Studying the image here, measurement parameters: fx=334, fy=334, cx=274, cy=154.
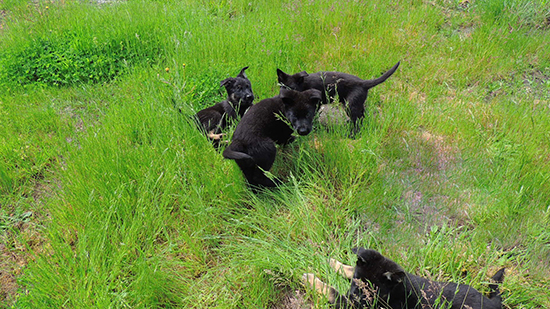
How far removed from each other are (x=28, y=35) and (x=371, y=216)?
625 cm

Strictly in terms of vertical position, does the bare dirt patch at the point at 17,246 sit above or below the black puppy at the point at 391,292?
below

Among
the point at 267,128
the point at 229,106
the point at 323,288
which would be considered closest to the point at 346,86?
the point at 267,128

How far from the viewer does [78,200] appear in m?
3.15

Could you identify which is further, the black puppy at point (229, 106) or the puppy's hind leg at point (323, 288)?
the black puppy at point (229, 106)

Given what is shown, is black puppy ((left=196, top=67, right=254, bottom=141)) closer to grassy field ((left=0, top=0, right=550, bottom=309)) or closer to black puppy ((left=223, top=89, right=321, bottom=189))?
grassy field ((left=0, top=0, right=550, bottom=309))

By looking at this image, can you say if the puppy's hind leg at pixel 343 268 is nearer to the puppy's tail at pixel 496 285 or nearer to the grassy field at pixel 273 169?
the grassy field at pixel 273 169

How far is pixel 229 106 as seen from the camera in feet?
14.7

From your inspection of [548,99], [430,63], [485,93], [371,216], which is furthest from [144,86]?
[548,99]

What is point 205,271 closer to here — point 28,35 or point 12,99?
point 12,99

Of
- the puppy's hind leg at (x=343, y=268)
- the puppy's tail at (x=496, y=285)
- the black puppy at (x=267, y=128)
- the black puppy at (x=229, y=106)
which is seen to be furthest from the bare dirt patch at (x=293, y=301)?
the black puppy at (x=229, y=106)

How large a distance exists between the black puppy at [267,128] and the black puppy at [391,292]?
125cm

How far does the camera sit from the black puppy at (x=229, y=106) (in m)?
4.28

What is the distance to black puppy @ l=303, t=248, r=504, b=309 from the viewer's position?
2203mm

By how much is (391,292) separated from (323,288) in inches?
18.8
